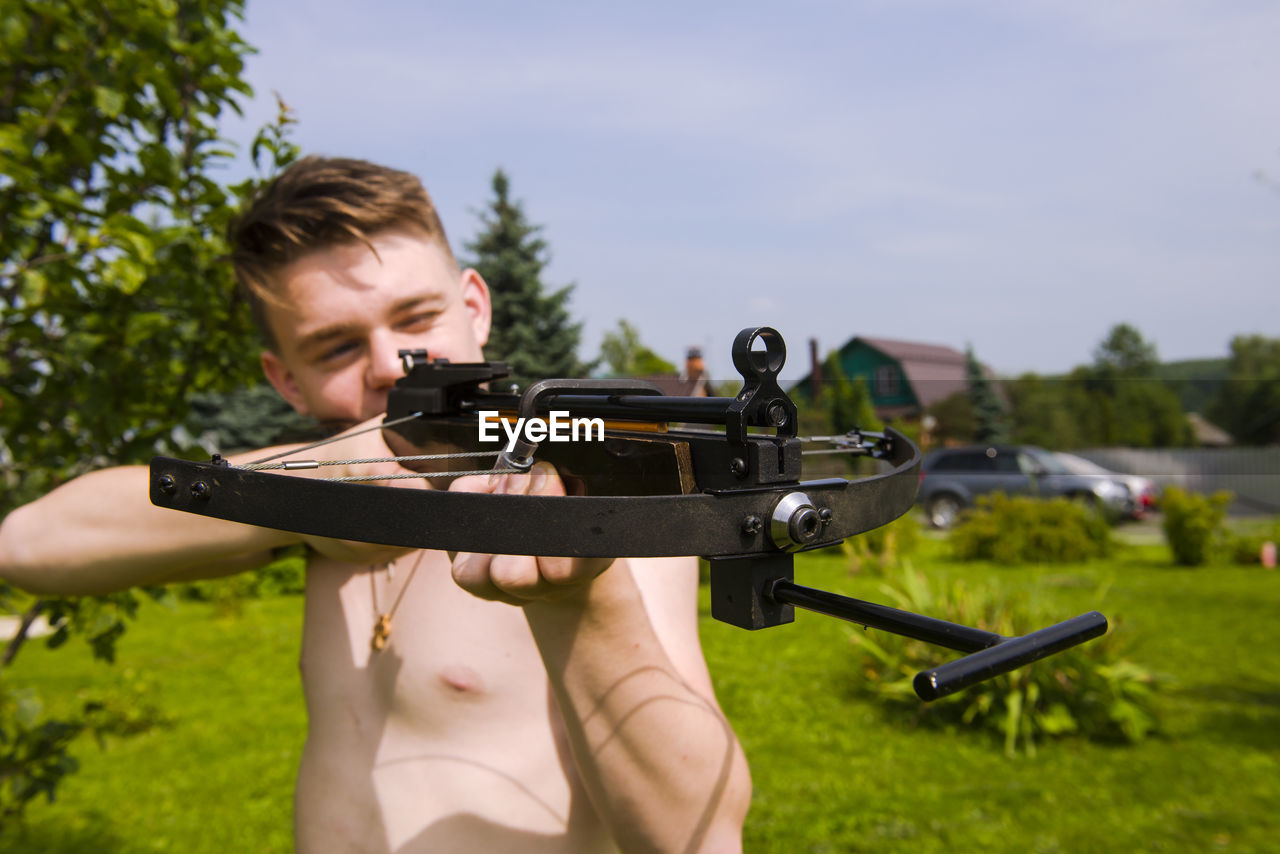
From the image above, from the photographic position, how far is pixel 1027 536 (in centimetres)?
1537

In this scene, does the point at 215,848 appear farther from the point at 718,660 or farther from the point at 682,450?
the point at 682,450

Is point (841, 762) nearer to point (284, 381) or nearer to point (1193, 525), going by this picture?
point (284, 381)

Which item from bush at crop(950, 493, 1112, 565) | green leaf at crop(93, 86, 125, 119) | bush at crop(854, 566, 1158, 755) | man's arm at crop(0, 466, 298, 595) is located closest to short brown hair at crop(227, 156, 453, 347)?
man's arm at crop(0, 466, 298, 595)

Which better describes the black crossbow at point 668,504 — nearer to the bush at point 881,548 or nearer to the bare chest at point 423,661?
the bare chest at point 423,661

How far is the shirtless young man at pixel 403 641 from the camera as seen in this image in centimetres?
146

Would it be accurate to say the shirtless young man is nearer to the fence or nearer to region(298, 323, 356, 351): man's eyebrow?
region(298, 323, 356, 351): man's eyebrow

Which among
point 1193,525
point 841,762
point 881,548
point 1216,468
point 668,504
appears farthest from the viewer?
point 1216,468

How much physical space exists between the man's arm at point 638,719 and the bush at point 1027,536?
14.9 m

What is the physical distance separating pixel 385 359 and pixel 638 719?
96 centimetres

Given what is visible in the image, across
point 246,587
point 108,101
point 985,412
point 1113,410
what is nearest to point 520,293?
point 246,587

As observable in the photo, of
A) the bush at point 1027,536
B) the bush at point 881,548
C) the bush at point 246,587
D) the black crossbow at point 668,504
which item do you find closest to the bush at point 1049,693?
the bush at point 881,548

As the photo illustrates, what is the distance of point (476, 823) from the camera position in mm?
1771

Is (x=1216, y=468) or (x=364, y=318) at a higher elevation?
(x=364, y=318)

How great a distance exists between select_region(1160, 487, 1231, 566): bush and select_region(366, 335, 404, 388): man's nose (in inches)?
659
